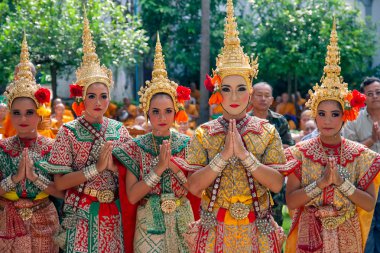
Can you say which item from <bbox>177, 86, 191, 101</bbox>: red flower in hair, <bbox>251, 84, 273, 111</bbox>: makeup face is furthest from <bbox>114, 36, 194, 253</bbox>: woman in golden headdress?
<bbox>251, 84, 273, 111</bbox>: makeup face

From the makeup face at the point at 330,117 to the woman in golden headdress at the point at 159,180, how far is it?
44.7 inches

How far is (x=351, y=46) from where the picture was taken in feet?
57.5

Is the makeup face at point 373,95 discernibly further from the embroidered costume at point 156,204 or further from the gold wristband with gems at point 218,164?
the gold wristband with gems at point 218,164

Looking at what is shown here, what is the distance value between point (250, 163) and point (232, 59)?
0.84 meters

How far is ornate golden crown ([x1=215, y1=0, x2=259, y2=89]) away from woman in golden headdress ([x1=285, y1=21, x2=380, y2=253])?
81cm

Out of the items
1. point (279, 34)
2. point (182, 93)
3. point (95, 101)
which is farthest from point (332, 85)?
point (279, 34)

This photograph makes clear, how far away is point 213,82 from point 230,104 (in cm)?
23

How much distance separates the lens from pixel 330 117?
18.2 ft

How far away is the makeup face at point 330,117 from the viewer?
218 inches

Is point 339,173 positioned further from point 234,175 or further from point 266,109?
point 266,109

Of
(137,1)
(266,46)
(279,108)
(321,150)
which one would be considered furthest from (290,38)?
(321,150)

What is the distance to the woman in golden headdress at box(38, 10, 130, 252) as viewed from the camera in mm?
5770

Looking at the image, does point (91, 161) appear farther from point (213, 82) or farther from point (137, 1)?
point (137, 1)

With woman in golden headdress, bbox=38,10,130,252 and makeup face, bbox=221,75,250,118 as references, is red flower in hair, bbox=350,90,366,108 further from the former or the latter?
woman in golden headdress, bbox=38,10,130,252
